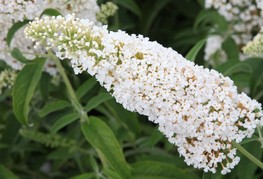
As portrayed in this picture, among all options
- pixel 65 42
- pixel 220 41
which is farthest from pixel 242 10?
pixel 65 42

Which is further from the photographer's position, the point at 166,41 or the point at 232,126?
the point at 166,41

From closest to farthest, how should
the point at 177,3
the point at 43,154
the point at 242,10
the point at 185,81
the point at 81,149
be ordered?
1. the point at 185,81
2. the point at 81,149
3. the point at 242,10
4. the point at 43,154
5. the point at 177,3

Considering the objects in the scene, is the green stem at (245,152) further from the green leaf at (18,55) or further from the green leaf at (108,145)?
the green leaf at (18,55)

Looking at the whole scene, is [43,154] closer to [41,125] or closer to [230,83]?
[41,125]

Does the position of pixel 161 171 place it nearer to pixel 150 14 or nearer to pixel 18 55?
pixel 18 55

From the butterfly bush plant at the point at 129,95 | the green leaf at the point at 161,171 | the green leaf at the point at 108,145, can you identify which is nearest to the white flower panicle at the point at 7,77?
the butterfly bush plant at the point at 129,95

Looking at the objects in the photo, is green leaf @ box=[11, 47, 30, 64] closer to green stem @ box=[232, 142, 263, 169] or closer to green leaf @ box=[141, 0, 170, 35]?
green stem @ box=[232, 142, 263, 169]

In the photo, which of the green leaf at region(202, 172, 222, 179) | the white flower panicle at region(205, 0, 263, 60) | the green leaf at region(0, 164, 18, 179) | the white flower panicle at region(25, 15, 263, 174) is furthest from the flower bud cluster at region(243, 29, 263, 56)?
the green leaf at region(0, 164, 18, 179)
